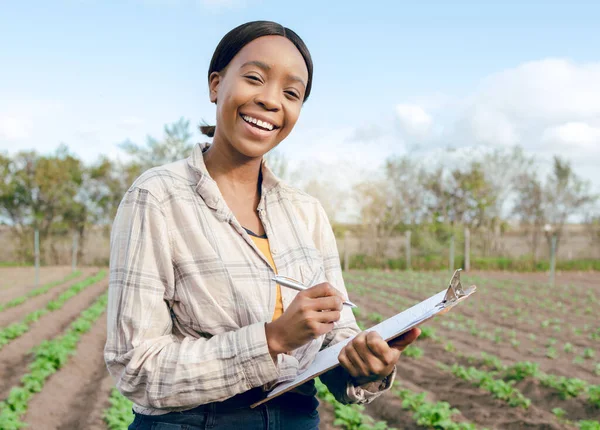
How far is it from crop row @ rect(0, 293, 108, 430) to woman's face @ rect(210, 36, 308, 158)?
13.5 ft

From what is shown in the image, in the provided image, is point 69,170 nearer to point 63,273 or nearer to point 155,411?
point 63,273

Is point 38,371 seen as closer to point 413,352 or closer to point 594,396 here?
point 413,352

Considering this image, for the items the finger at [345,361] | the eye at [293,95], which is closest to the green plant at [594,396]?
the finger at [345,361]

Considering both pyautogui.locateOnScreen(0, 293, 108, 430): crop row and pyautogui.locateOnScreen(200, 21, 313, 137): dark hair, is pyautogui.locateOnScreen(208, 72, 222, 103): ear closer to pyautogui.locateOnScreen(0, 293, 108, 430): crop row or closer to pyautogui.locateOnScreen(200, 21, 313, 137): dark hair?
pyautogui.locateOnScreen(200, 21, 313, 137): dark hair

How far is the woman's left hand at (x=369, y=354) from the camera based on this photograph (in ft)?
4.23

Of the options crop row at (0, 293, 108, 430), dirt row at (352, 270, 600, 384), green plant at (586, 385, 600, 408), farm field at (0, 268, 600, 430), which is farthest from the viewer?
dirt row at (352, 270, 600, 384)

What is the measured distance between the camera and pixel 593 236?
23625 millimetres

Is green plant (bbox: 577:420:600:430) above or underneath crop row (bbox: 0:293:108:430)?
above

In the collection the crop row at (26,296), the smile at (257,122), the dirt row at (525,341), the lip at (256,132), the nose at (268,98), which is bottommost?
the crop row at (26,296)

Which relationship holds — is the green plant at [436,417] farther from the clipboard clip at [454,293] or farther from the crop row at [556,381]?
the clipboard clip at [454,293]

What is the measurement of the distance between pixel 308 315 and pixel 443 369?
19.4 feet

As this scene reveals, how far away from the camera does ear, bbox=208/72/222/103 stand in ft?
5.08

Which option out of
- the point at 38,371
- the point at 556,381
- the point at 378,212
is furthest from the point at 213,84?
the point at 378,212

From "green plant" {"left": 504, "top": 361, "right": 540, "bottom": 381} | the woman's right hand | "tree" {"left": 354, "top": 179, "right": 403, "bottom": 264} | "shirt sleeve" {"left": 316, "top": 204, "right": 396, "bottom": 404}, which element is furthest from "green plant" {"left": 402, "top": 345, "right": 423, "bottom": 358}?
"tree" {"left": 354, "top": 179, "right": 403, "bottom": 264}
